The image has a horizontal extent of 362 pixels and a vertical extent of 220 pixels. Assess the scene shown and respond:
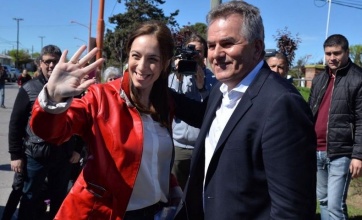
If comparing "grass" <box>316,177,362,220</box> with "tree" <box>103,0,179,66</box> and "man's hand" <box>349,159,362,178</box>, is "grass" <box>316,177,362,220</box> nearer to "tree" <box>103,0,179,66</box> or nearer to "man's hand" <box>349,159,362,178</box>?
"man's hand" <box>349,159,362,178</box>

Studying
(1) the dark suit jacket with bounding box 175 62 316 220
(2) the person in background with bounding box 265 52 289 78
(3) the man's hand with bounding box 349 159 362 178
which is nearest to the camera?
(1) the dark suit jacket with bounding box 175 62 316 220

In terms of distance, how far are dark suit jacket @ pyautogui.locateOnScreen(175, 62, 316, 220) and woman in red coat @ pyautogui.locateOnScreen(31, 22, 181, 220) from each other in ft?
1.29

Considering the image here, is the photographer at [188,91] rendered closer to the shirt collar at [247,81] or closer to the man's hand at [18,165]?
the man's hand at [18,165]

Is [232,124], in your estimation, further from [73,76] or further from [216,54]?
[73,76]

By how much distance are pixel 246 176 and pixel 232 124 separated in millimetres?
226

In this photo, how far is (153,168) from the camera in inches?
84.1

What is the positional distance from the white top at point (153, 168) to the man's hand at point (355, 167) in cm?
213

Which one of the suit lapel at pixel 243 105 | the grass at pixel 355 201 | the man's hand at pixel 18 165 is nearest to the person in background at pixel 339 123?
the grass at pixel 355 201

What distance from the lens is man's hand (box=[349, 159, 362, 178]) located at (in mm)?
3639

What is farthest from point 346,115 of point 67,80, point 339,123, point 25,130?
point 25,130

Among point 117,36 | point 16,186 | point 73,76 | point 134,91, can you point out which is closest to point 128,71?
point 134,91

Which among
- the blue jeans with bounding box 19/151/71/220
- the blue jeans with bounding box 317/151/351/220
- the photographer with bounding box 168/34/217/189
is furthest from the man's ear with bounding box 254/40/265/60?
the blue jeans with bounding box 19/151/71/220

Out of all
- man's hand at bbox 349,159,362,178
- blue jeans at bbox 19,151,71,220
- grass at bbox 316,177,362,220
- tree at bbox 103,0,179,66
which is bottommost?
grass at bbox 316,177,362,220

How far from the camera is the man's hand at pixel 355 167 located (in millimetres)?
3639
